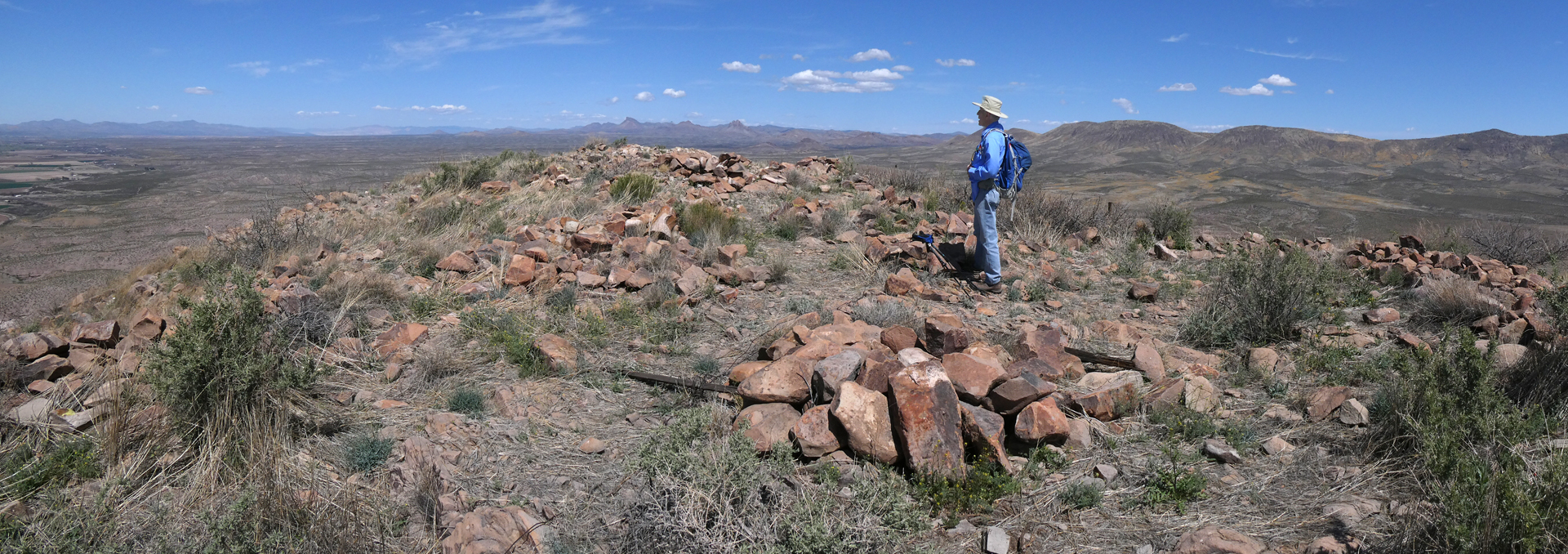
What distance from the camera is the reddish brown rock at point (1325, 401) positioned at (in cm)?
390

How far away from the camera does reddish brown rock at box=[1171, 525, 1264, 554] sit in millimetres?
2705

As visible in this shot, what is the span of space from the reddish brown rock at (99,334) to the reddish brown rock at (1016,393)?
6.13 metres

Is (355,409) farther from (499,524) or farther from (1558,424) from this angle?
(1558,424)

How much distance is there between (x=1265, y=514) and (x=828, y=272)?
504 centimetres

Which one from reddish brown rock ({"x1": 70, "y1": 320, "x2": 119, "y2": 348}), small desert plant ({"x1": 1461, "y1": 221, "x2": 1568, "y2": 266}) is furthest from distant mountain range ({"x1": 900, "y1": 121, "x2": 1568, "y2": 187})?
reddish brown rock ({"x1": 70, "y1": 320, "x2": 119, "y2": 348})

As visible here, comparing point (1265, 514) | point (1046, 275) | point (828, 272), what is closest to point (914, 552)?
point (1265, 514)

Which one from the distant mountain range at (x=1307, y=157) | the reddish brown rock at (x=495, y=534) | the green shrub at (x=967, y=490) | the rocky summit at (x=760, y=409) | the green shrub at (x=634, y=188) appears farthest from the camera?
the distant mountain range at (x=1307, y=157)

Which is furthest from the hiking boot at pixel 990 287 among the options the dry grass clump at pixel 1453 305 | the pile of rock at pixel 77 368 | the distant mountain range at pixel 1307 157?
the distant mountain range at pixel 1307 157

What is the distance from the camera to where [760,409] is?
396cm

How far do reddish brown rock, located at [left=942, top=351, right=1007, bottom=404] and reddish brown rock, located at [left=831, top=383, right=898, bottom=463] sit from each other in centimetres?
50

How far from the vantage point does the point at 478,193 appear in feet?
44.5

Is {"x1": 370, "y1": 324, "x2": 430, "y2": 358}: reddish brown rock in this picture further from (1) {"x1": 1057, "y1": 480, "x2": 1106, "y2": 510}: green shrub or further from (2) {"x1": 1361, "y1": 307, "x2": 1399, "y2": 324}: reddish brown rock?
(2) {"x1": 1361, "y1": 307, "x2": 1399, "y2": 324}: reddish brown rock

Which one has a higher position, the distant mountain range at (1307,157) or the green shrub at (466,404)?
the distant mountain range at (1307,157)

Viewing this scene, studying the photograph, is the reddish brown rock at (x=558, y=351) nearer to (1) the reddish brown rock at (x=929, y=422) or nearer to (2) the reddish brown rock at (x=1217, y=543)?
(1) the reddish brown rock at (x=929, y=422)
